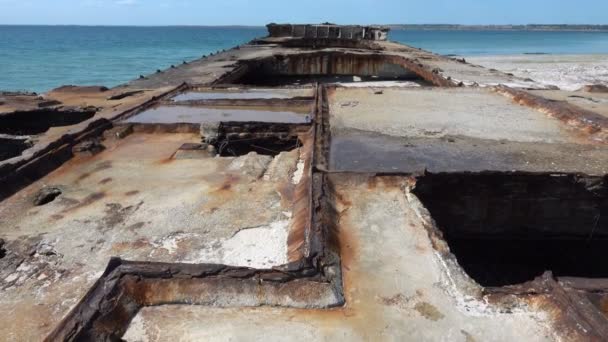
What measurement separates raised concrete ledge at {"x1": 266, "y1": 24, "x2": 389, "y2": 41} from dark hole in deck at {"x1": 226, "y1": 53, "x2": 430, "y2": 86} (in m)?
9.05

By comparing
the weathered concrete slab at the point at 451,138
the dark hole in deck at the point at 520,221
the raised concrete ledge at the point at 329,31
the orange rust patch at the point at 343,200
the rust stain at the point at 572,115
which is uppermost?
the raised concrete ledge at the point at 329,31

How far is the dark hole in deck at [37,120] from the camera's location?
A: 21.6 ft

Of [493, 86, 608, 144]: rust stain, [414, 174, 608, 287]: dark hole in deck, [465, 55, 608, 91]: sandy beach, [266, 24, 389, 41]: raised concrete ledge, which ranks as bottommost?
[414, 174, 608, 287]: dark hole in deck

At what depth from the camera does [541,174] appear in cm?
380

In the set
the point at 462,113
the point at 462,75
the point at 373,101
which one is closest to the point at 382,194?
the point at 462,113

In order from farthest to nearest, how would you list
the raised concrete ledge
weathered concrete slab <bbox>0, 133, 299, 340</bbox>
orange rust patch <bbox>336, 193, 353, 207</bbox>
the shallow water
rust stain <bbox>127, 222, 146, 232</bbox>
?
1. the raised concrete ledge
2. the shallow water
3. orange rust patch <bbox>336, 193, 353, 207</bbox>
4. rust stain <bbox>127, 222, 146, 232</bbox>
5. weathered concrete slab <bbox>0, 133, 299, 340</bbox>

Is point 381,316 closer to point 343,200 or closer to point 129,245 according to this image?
point 343,200

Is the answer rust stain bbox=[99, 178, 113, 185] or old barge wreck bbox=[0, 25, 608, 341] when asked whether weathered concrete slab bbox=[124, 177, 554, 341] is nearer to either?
old barge wreck bbox=[0, 25, 608, 341]

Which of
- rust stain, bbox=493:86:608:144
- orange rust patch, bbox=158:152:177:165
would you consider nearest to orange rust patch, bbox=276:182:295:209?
orange rust patch, bbox=158:152:177:165

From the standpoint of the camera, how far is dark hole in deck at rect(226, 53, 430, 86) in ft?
53.1

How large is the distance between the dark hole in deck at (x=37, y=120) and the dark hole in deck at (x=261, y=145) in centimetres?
274

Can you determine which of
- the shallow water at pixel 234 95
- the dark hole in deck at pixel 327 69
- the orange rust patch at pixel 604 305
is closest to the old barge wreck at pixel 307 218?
the orange rust patch at pixel 604 305

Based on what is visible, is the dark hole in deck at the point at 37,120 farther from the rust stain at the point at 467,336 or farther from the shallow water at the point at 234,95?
the rust stain at the point at 467,336

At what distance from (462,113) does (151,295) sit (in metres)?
5.43
